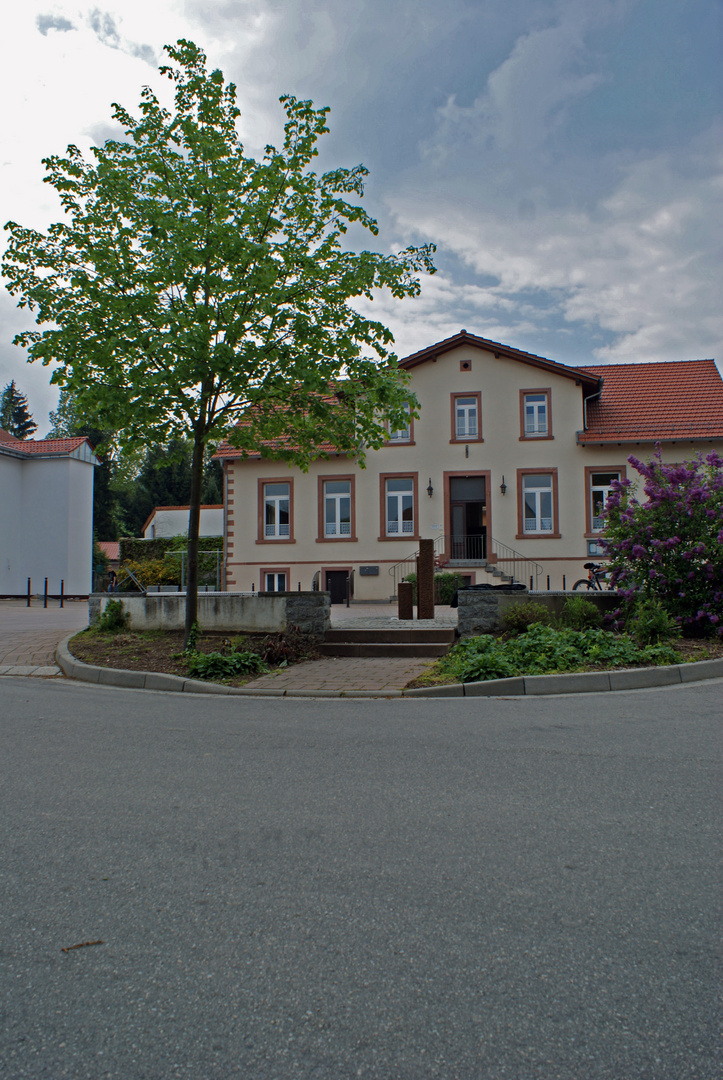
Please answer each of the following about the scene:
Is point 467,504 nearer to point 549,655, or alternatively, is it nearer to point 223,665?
point 549,655

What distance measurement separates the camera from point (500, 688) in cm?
869

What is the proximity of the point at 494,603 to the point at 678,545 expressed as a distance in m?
2.86

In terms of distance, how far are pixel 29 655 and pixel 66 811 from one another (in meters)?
8.41

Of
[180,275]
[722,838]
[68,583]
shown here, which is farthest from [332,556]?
[722,838]

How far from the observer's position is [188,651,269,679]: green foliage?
32.5 feet

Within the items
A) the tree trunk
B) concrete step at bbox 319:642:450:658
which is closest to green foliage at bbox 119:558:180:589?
concrete step at bbox 319:642:450:658

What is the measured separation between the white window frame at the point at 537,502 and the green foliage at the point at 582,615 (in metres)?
16.0

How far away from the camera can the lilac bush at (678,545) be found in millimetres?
11141

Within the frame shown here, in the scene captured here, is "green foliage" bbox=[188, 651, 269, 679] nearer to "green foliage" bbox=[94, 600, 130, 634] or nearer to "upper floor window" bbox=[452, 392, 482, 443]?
"green foliage" bbox=[94, 600, 130, 634]

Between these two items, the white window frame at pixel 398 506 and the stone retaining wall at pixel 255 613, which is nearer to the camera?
the stone retaining wall at pixel 255 613

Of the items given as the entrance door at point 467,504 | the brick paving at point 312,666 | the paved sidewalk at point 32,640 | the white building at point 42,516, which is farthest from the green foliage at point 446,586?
the white building at point 42,516

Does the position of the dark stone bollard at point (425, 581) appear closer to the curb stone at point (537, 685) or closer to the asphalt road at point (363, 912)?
the curb stone at point (537, 685)

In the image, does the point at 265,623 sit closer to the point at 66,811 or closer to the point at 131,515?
the point at 66,811

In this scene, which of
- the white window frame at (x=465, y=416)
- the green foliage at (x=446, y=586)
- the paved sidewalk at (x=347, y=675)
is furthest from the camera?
the white window frame at (x=465, y=416)
